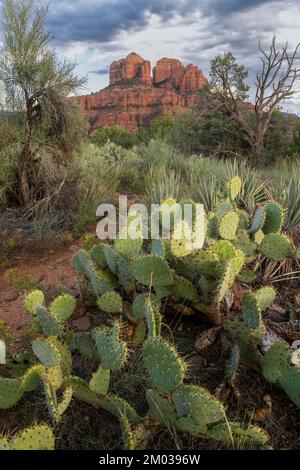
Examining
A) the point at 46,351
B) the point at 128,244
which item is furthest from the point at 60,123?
the point at 46,351

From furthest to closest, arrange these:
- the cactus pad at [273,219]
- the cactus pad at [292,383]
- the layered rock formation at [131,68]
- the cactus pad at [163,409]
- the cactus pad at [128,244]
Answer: the layered rock formation at [131,68] < the cactus pad at [273,219] < the cactus pad at [128,244] < the cactus pad at [292,383] < the cactus pad at [163,409]

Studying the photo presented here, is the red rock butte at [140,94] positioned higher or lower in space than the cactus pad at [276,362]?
higher

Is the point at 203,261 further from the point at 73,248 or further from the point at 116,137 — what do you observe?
the point at 116,137

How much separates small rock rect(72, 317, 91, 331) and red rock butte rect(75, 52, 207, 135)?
53.0 m

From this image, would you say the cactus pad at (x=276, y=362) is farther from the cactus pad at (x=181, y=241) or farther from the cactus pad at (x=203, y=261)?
the cactus pad at (x=181, y=241)

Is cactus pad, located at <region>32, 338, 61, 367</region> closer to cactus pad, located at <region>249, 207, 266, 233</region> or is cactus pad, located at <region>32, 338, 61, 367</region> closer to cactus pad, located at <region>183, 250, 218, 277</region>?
cactus pad, located at <region>183, 250, 218, 277</region>

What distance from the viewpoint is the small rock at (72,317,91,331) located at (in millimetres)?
3427

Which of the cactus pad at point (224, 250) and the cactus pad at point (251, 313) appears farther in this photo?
the cactus pad at point (224, 250)

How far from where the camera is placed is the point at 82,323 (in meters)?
3.48

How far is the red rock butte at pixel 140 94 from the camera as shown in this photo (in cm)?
6685

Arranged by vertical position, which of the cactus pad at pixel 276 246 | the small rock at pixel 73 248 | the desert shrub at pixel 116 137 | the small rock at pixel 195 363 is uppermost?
the desert shrub at pixel 116 137

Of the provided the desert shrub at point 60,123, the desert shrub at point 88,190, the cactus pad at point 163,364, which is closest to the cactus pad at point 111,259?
the cactus pad at point 163,364

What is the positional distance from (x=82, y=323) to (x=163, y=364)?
1.49 metres

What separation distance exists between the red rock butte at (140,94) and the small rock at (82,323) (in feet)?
174
